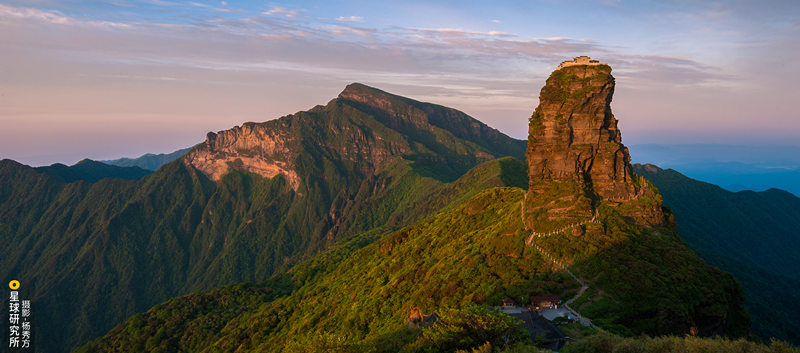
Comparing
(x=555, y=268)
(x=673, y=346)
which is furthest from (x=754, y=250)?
(x=673, y=346)

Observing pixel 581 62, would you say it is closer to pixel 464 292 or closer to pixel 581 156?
pixel 581 156

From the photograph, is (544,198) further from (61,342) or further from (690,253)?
(61,342)

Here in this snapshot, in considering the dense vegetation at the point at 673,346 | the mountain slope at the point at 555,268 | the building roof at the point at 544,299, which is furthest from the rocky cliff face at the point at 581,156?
the dense vegetation at the point at 673,346

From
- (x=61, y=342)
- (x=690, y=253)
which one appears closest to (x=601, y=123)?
(x=690, y=253)

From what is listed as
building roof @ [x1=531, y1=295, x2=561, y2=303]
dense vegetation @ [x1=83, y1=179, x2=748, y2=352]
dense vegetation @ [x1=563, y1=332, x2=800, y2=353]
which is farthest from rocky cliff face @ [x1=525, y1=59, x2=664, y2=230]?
dense vegetation @ [x1=563, y1=332, x2=800, y2=353]

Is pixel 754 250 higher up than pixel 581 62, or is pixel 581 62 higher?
pixel 581 62

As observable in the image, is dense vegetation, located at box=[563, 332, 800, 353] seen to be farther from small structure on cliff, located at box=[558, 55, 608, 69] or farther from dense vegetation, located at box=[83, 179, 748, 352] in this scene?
small structure on cliff, located at box=[558, 55, 608, 69]
